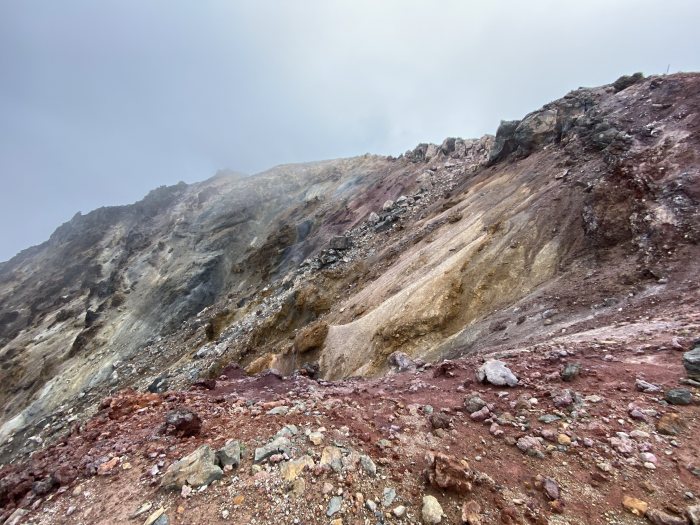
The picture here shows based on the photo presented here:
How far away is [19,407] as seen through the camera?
42125 mm

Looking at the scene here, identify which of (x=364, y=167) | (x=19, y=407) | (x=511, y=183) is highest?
(x=364, y=167)

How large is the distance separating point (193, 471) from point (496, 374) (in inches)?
270

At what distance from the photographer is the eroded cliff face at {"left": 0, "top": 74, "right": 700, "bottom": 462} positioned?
603 inches

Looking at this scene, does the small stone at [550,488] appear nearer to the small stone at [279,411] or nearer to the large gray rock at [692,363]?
the large gray rock at [692,363]

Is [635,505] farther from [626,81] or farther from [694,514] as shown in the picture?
[626,81]

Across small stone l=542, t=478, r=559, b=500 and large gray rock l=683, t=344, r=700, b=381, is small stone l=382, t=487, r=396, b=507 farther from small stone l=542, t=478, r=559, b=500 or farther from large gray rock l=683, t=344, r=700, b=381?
large gray rock l=683, t=344, r=700, b=381

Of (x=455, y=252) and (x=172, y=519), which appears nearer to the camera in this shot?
(x=172, y=519)

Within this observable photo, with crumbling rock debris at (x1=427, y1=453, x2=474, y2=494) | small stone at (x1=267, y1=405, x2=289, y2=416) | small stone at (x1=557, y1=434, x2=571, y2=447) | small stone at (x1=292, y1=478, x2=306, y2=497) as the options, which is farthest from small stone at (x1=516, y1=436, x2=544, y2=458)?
small stone at (x1=267, y1=405, x2=289, y2=416)

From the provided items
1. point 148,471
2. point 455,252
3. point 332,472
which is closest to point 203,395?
point 148,471

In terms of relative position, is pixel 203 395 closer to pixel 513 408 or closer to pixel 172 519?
pixel 172 519

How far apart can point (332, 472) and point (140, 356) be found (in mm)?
44017

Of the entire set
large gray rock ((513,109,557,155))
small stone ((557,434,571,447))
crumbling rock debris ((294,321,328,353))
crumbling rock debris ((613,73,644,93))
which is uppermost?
crumbling rock debris ((613,73,644,93))

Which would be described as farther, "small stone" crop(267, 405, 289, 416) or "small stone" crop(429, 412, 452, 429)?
"small stone" crop(267, 405, 289, 416)

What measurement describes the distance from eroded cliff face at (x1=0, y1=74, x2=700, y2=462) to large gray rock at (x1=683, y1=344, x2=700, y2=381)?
4.21 metres
